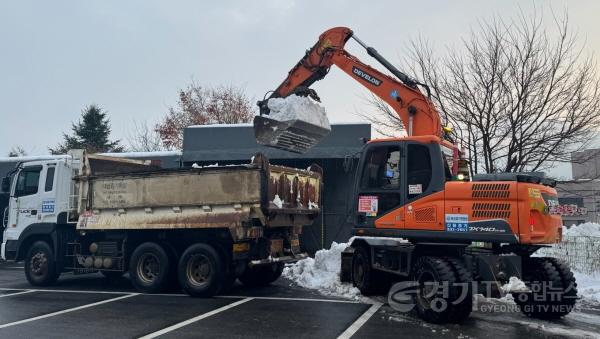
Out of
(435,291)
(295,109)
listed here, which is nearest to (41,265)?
(295,109)

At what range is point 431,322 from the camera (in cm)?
764

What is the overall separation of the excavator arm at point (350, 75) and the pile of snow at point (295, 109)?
0.14 metres

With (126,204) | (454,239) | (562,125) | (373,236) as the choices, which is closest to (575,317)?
(454,239)

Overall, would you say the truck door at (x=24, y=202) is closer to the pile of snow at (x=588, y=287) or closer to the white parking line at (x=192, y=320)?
the white parking line at (x=192, y=320)

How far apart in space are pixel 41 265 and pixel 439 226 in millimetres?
9212

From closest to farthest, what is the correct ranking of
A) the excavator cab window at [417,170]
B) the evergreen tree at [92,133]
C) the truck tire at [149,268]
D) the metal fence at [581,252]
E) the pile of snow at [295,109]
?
the excavator cab window at [417,170]
the truck tire at [149,268]
the pile of snow at [295,109]
the metal fence at [581,252]
the evergreen tree at [92,133]

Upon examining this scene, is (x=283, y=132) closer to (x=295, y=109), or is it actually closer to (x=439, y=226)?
(x=295, y=109)

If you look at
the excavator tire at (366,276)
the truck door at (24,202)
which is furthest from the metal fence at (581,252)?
the truck door at (24,202)

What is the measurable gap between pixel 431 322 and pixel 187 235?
5.35 meters

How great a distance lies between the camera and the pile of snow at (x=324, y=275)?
10492 millimetres

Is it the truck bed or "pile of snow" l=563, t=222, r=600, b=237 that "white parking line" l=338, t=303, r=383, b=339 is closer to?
the truck bed

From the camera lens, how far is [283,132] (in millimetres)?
10578

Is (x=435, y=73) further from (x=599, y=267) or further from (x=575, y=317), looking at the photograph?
(x=575, y=317)

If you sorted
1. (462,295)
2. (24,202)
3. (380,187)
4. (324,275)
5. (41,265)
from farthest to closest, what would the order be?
(24,202)
(324,275)
(41,265)
(380,187)
(462,295)
